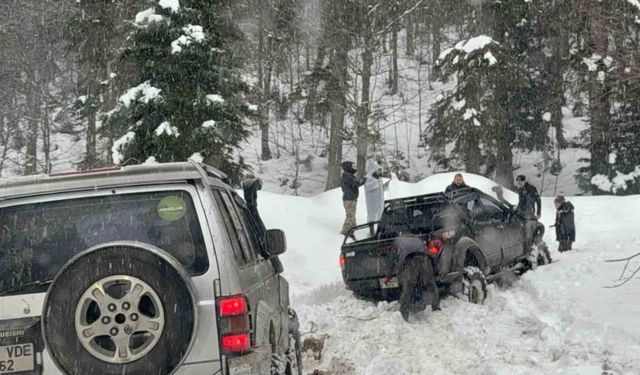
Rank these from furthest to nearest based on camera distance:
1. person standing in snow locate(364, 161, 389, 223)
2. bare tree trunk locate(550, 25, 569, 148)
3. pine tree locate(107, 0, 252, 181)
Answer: bare tree trunk locate(550, 25, 569, 148)
person standing in snow locate(364, 161, 389, 223)
pine tree locate(107, 0, 252, 181)

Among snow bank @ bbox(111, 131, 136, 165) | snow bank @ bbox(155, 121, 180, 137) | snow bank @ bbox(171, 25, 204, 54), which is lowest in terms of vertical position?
snow bank @ bbox(111, 131, 136, 165)

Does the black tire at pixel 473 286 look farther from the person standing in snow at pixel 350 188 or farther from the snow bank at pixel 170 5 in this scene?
the snow bank at pixel 170 5

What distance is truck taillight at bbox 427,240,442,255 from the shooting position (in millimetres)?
10273

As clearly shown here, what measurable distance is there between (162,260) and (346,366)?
14.9 ft

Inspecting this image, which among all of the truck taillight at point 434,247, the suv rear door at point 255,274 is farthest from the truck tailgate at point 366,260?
the suv rear door at point 255,274

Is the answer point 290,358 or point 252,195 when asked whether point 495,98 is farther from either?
point 290,358

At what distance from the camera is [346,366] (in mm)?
7707

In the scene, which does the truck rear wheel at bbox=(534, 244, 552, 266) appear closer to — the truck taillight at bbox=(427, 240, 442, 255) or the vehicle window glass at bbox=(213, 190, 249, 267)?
the truck taillight at bbox=(427, 240, 442, 255)

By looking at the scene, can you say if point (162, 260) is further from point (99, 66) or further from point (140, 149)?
point (99, 66)

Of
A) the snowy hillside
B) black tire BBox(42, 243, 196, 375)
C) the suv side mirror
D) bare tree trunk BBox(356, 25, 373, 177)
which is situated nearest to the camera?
black tire BBox(42, 243, 196, 375)

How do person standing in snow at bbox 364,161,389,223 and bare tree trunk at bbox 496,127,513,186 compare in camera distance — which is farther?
bare tree trunk at bbox 496,127,513,186

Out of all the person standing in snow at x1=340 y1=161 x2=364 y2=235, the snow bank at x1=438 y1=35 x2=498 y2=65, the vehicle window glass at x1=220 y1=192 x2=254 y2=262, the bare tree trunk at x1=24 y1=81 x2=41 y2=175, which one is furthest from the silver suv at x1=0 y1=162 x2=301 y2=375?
the bare tree trunk at x1=24 y1=81 x2=41 y2=175

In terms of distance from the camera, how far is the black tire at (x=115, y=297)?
3500mm

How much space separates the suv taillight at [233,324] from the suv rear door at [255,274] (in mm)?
125
